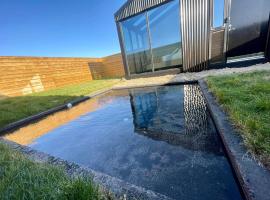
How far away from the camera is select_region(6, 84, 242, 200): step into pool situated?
0.96 meters

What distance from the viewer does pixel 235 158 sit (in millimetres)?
900

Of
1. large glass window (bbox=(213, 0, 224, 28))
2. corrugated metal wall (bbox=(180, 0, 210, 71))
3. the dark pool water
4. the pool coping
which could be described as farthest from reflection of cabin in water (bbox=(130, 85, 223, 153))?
large glass window (bbox=(213, 0, 224, 28))

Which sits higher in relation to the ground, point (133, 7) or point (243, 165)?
point (133, 7)

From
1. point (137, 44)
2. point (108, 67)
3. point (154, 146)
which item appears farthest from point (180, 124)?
point (108, 67)

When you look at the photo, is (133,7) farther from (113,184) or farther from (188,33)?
(113,184)

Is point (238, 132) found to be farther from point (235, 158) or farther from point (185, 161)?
point (185, 161)

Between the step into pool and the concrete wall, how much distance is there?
477cm

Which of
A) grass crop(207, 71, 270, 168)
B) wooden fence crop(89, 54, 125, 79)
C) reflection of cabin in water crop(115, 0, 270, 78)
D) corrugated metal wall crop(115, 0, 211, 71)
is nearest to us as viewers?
grass crop(207, 71, 270, 168)

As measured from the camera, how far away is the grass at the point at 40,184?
0.70 metres

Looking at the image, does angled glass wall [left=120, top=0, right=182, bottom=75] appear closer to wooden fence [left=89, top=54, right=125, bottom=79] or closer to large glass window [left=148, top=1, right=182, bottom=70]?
large glass window [left=148, top=1, right=182, bottom=70]

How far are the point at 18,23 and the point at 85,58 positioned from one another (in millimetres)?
3837

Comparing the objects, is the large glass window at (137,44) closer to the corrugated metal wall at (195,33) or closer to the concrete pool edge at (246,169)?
the corrugated metal wall at (195,33)

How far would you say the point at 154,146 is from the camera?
145 centimetres

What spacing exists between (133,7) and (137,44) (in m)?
1.37
